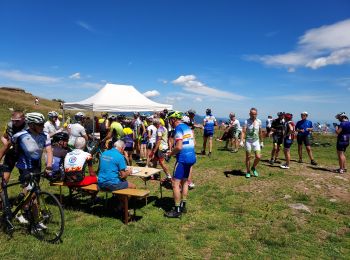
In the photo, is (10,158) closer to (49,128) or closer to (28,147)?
(28,147)

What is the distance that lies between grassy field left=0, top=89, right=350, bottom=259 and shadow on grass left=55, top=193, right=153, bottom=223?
26 millimetres

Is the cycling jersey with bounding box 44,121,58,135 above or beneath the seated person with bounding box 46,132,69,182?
above

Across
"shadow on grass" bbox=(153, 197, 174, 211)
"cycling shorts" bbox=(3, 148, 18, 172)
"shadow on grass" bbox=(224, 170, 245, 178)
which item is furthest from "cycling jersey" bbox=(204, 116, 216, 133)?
"cycling shorts" bbox=(3, 148, 18, 172)

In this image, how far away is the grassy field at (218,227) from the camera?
16.5 feet

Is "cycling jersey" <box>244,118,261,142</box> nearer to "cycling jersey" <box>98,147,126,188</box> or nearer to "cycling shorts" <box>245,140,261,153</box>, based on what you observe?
"cycling shorts" <box>245,140,261,153</box>

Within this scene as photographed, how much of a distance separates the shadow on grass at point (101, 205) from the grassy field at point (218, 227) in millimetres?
26

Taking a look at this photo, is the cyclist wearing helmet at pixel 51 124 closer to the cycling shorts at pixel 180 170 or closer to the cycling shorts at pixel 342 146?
the cycling shorts at pixel 180 170

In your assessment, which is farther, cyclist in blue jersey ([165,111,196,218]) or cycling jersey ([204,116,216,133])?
cycling jersey ([204,116,216,133])

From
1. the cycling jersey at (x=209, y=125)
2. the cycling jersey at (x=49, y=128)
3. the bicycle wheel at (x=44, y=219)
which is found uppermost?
the cycling jersey at (x=209, y=125)

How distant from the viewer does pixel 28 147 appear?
5430 millimetres

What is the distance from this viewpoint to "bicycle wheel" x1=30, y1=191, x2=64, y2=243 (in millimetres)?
5180

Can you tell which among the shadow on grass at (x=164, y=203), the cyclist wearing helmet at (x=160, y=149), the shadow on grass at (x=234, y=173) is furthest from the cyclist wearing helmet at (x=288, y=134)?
the shadow on grass at (x=164, y=203)

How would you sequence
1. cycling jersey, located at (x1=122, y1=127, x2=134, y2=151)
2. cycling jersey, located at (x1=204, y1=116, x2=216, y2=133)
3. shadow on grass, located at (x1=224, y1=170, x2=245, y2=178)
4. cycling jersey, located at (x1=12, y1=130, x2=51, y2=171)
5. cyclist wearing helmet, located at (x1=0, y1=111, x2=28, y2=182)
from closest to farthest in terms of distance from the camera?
1. cycling jersey, located at (x1=12, y1=130, x2=51, y2=171)
2. cyclist wearing helmet, located at (x1=0, y1=111, x2=28, y2=182)
3. shadow on grass, located at (x1=224, y1=170, x2=245, y2=178)
4. cycling jersey, located at (x1=122, y1=127, x2=134, y2=151)
5. cycling jersey, located at (x1=204, y1=116, x2=216, y2=133)

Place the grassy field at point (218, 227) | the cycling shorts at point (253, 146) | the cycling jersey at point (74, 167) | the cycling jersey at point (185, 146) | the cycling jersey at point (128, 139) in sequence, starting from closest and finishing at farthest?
the grassy field at point (218, 227)
the cycling jersey at point (185, 146)
the cycling jersey at point (74, 167)
the cycling shorts at point (253, 146)
the cycling jersey at point (128, 139)
